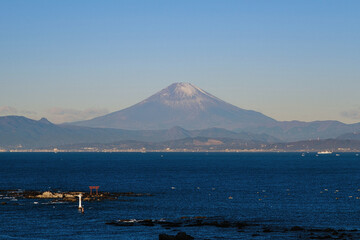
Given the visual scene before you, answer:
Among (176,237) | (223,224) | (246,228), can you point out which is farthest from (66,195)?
(176,237)

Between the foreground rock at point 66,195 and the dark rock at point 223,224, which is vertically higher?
the foreground rock at point 66,195

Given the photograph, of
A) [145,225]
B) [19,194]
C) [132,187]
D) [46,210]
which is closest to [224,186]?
[132,187]

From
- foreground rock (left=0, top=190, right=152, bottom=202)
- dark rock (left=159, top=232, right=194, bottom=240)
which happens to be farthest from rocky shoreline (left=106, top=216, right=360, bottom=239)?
foreground rock (left=0, top=190, right=152, bottom=202)

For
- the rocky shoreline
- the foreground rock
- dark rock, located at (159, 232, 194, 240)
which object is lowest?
the rocky shoreline

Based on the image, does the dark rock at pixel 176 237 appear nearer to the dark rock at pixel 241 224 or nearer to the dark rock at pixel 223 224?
the dark rock at pixel 223 224

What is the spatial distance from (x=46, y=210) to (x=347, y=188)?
232 ft

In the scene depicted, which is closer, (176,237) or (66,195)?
(176,237)

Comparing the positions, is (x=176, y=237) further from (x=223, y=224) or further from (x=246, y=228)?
(x=223, y=224)

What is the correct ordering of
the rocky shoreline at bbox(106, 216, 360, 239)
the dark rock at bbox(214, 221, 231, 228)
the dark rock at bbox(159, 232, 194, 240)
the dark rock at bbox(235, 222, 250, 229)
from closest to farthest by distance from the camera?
1. the dark rock at bbox(159, 232, 194, 240)
2. the rocky shoreline at bbox(106, 216, 360, 239)
3. the dark rock at bbox(214, 221, 231, 228)
4. the dark rock at bbox(235, 222, 250, 229)

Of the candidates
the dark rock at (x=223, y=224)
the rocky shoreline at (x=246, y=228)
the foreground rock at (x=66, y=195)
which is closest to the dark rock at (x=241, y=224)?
the rocky shoreline at (x=246, y=228)

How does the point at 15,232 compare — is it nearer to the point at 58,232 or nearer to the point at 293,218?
the point at 58,232

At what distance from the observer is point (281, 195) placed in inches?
4624

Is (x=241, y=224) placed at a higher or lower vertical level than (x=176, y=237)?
lower

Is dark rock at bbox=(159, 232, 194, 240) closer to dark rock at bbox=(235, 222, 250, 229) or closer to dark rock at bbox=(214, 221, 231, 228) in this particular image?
dark rock at bbox=(214, 221, 231, 228)
